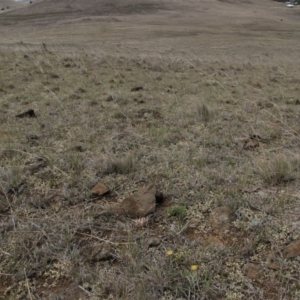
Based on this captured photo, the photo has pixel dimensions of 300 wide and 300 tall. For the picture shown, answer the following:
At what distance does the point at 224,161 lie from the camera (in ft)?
11.8

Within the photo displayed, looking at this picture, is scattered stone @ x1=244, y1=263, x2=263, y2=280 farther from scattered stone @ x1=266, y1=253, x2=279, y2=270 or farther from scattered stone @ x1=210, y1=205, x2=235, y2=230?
scattered stone @ x1=210, y1=205, x2=235, y2=230

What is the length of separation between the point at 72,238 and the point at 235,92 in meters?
6.27

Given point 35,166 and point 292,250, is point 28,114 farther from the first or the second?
point 292,250

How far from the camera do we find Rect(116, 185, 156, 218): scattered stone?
2643mm

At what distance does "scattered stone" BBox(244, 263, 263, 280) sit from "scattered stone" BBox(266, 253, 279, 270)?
62mm

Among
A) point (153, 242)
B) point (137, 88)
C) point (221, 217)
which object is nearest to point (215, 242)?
point (221, 217)

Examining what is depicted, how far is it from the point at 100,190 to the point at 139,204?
0.47 meters

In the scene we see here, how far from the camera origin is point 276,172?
307 centimetres

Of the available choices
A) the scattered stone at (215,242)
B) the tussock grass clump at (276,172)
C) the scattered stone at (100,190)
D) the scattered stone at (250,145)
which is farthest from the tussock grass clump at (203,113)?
the scattered stone at (215,242)

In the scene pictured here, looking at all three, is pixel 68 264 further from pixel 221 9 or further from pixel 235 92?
pixel 221 9

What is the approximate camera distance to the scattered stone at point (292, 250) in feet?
6.95

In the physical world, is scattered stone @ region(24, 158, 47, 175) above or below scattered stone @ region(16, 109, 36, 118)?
above

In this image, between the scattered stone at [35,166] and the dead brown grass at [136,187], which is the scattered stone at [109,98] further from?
the scattered stone at [35,166]

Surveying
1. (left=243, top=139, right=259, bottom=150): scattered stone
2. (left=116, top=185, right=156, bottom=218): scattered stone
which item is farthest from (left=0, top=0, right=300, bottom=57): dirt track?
(left=116, top=185, right=156, bottom=218): scattered stone
